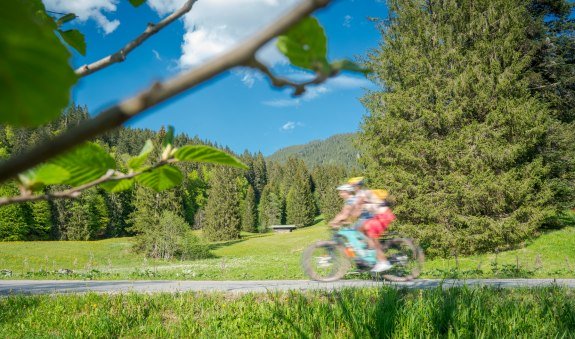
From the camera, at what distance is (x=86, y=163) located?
354 mm

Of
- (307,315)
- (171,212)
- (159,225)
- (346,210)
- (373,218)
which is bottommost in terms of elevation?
(307,315)

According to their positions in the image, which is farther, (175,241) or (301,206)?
(301,206)

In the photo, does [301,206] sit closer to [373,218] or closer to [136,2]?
[373,218]

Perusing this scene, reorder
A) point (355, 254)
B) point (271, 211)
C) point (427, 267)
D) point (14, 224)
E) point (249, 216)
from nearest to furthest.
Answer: point (355, 254)
point (427, 267)
point (14, 224)
point (249, 216)
point (271, 211)

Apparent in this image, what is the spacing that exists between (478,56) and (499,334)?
12823 mm

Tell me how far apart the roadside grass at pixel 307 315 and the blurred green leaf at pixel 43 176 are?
8.43 ft

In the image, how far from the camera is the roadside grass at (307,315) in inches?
125

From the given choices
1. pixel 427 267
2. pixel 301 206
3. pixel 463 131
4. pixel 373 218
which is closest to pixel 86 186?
pixel 373 218

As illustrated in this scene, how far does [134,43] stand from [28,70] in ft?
1.22

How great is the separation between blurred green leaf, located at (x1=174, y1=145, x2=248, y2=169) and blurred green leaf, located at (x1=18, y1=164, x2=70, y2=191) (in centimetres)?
11

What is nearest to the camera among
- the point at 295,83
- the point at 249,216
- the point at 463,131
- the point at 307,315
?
the point at 295,83

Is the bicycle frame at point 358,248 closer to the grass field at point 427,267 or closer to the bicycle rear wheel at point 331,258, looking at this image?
the bicycle rear wheel at point 331,258

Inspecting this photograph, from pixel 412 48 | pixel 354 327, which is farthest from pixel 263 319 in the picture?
pixel 412 48

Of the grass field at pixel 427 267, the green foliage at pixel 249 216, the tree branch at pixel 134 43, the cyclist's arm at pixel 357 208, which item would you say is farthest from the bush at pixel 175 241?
the green foliage at pixel 249 216
